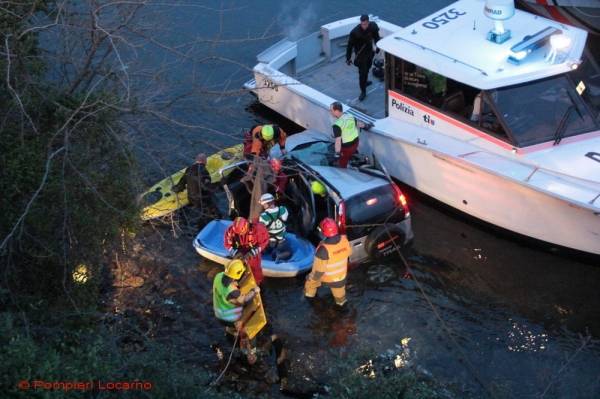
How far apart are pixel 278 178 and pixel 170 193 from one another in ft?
6.84

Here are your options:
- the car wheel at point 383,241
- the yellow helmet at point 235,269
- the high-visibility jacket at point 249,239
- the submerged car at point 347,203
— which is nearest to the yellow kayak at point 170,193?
the submerged car at point 347,203

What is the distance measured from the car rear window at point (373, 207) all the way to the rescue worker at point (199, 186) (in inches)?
87.1

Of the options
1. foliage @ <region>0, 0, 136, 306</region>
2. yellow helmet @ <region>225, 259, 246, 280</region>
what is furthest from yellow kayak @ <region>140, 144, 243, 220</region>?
yellow helmet @ <region>225, 259, 246, 280</region>

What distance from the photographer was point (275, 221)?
9.62 metres

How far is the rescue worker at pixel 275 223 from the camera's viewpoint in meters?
9.56

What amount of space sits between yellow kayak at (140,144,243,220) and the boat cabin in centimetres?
294

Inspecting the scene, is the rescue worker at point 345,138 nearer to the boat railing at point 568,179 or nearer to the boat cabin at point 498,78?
the boat cabin at point 498,78

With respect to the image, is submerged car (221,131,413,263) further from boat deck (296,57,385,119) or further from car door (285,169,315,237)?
boat deck (296,57,385,119)

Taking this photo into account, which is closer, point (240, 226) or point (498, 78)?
point (240, 226)

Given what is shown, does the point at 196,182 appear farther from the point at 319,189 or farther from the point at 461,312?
the point at 461,312

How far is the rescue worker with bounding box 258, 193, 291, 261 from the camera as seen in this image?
31.4ft

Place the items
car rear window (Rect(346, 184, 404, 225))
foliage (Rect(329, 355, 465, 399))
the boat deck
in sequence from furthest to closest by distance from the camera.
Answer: the boat deck, car rear window (Rect(346, 184, 404, 225)), foliage (Rect(329, 355, 465, 399))

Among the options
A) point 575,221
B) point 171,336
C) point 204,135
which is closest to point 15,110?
point 171,336

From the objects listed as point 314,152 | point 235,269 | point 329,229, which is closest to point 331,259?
point 329,229
